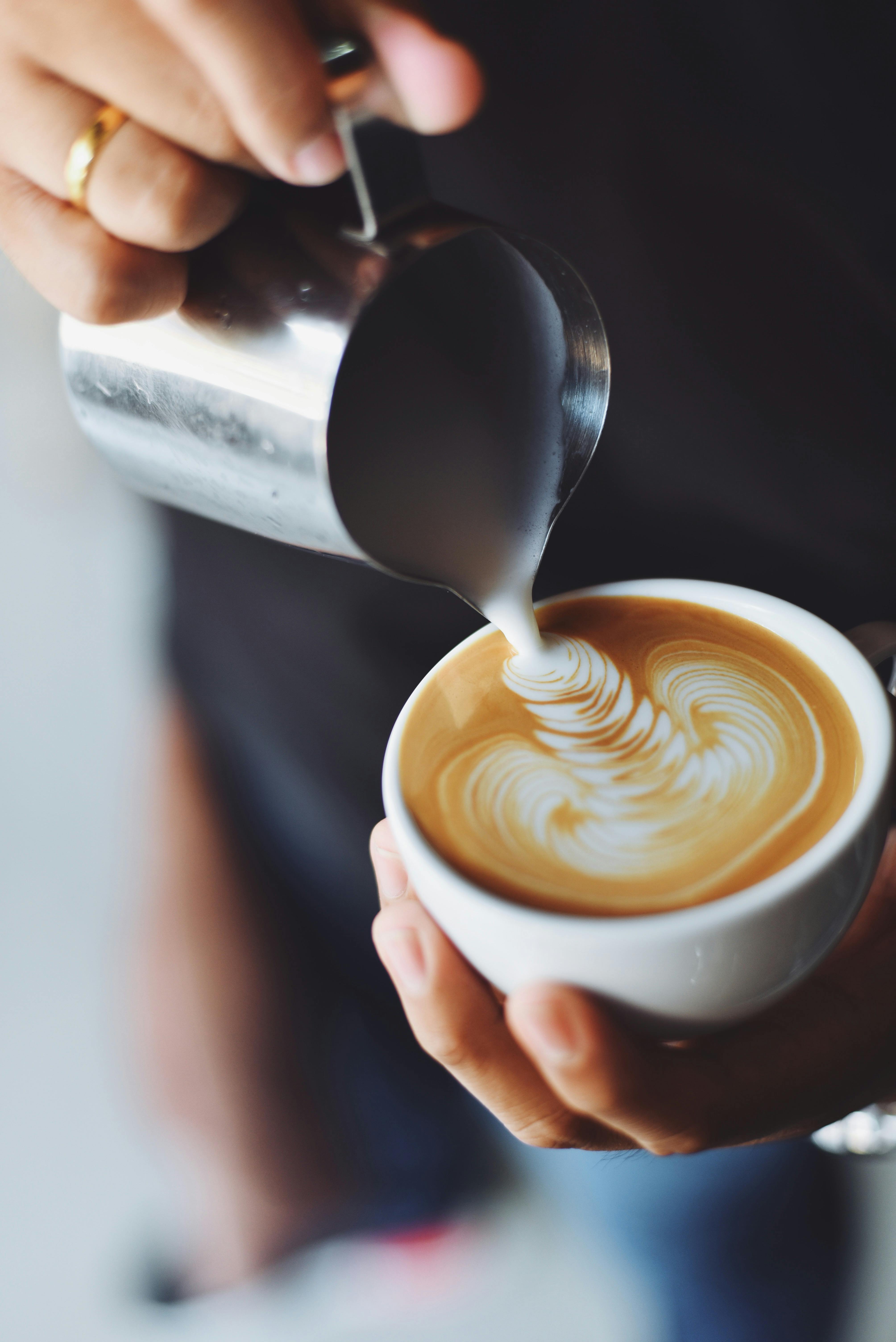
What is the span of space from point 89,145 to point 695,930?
20.5 inches

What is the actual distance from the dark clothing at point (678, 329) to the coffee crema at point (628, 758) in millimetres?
361

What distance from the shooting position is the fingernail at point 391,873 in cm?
79

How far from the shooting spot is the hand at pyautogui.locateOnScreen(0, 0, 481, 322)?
0.45 meters

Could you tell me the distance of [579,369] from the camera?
0.70 metres

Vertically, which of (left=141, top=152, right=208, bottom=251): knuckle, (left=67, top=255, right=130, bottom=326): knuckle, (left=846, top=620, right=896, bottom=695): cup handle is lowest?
(left=846, top=620, right=896, bottom=695): cup handle

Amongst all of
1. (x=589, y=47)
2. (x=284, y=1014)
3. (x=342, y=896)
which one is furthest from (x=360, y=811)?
(x=589, y=47)

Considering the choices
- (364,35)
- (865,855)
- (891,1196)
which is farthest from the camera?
→ (891,1196)

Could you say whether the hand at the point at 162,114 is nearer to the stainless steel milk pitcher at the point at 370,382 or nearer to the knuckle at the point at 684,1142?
the stainless steel milk pitcher at the point at 370,382

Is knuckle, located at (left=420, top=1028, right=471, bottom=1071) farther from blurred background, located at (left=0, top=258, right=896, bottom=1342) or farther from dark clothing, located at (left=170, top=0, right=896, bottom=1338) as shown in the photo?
blurred background, located at (left=0, top=258, right=896, bottom=1342)

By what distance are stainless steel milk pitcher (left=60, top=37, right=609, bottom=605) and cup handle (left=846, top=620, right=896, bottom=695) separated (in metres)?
0.24

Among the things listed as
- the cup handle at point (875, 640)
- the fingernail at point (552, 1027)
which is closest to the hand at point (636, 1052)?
the fingernail at point (552, 1027)

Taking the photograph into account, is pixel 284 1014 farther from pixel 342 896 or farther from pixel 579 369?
pixel 579 369

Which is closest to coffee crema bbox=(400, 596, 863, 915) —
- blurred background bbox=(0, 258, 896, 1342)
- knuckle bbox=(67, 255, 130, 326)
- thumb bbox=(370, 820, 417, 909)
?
thumb bbox=(370, 820, 417, 909)

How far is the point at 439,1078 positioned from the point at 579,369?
1.05 metres
